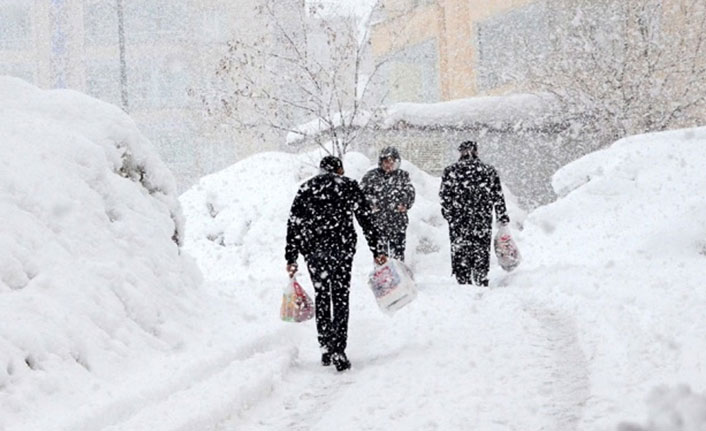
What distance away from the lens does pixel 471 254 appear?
34.4 ft

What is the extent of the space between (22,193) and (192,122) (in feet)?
129

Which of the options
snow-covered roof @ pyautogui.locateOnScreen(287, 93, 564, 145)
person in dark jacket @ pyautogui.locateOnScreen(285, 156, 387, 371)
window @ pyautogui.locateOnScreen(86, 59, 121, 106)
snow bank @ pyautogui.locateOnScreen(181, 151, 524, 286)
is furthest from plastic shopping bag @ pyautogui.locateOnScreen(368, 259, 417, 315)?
window @ pyautogui.locateOnScreen(86, 59, 121, 106)

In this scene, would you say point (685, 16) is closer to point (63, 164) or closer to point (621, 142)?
point (621, 142)

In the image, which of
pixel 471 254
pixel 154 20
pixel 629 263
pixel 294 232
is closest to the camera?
pixel 294 232

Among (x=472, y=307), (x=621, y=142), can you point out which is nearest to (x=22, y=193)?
(x=472, y=307)

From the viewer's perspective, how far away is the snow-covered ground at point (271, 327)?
15.2ft

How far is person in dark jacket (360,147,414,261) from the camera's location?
1108cm

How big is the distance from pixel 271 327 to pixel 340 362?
1763mm

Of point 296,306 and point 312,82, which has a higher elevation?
point 312,82

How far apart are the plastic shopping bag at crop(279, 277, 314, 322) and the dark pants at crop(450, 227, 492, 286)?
4.09 metres

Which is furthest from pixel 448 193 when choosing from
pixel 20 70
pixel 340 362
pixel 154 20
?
pixel 20 70

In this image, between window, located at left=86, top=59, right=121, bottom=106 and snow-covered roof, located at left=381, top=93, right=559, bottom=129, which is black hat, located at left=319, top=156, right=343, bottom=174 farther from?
window, located at left=86, top=59, right=121, bottom=106

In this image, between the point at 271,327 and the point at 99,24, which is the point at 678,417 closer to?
the point at 271,327

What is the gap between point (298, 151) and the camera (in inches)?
883
